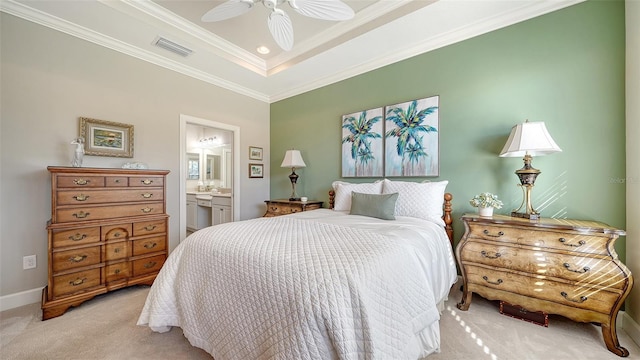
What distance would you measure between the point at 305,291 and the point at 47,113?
3164mm

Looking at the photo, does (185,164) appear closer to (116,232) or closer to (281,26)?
(116,232)

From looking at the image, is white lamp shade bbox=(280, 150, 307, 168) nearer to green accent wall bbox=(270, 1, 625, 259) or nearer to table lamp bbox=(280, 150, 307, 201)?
table lamp bbox=(280, 150, 307, 201)

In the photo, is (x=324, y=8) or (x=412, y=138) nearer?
(x=324, y=8)

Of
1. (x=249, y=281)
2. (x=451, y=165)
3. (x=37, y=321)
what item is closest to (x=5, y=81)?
(x=37, y=321)

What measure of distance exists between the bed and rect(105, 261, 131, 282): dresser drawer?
1.07 meters

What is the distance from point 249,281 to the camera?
119 cm

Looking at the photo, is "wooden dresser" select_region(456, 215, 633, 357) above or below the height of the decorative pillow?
below

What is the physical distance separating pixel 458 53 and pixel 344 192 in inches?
78.4

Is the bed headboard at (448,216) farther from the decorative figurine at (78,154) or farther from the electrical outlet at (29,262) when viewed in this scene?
the electrical outlet at (29,262)

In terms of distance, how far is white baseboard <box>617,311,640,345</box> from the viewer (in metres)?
1.62

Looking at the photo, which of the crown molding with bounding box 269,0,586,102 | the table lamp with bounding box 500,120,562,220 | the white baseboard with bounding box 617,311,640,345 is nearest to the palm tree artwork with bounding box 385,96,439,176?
the crown molding with bounding box 269,0,586,102

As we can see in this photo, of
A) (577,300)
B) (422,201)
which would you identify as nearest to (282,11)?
(422,201)

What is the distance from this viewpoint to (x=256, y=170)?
424 cm

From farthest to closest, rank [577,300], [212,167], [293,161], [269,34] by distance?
[212,167] < [293,161] < [269,34] < [577,300]
